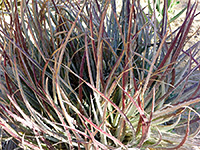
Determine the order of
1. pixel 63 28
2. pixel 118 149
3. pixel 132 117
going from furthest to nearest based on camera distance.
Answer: pixel 63 28
pixel 132 117
pixel 118 149

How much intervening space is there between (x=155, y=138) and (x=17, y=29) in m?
0.53

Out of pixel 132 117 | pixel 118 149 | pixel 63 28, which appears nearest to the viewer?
pixel 118 149

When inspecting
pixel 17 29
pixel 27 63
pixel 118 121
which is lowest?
pixel 118 121

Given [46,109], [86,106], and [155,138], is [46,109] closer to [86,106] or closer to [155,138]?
[86,106]

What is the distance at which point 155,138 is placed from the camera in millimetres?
739

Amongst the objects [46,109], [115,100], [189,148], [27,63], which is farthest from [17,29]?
[189,148]

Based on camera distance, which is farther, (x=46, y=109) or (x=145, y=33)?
(x=145, y=33)

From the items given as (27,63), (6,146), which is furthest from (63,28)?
(6,146)

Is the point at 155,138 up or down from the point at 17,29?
down

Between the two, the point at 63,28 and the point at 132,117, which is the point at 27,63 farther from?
the point at 132,117

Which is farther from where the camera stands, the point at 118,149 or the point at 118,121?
the point at 118,121

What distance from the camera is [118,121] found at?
0.75m

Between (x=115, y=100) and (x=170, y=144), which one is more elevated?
(x=115, y=100)

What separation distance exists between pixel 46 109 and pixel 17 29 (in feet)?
0.82
